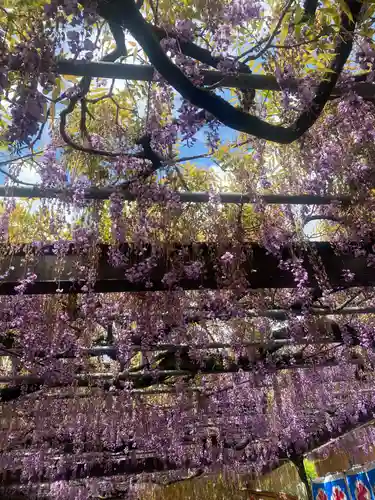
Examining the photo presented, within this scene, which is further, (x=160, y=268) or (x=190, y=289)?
(x=190, y=289)

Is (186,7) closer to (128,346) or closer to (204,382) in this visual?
(128,346)

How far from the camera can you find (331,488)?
7219 mm

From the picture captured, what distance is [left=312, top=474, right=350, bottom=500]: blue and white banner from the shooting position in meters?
6.95

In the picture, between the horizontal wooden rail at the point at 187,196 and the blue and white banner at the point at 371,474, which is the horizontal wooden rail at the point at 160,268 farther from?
the blue and white banner at the point at 371,474

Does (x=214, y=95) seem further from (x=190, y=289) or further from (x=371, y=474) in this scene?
(x=371, y=474)

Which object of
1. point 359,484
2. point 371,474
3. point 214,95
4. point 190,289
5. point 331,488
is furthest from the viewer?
point 331,488

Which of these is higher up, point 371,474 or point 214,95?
point 214,95

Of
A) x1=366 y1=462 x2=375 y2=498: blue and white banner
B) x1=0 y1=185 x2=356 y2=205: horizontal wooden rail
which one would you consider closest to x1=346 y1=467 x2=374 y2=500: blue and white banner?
x1=366 y1=462 x2=375 y2=498: blue and white banner

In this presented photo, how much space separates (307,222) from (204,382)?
131 inches

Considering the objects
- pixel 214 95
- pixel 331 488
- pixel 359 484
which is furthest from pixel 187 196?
pixel 331 488

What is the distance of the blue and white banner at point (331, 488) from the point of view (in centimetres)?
695

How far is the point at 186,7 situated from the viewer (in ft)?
6.06

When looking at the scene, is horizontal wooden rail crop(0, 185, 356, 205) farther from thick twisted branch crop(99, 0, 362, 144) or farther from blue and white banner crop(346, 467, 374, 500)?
blue and white banner crop(346, 467, 374, 500)

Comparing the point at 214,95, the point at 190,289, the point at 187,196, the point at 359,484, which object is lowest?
the point at 359,484
